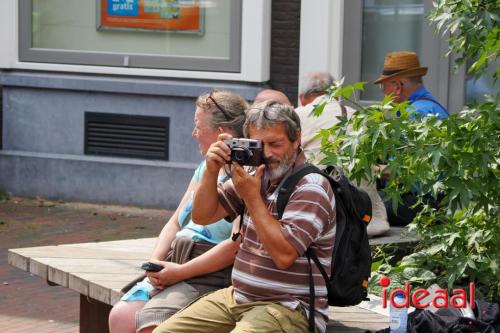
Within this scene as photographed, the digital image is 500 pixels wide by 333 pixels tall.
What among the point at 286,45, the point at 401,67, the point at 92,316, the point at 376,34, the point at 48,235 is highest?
the point at 376,34

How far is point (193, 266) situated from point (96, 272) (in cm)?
85

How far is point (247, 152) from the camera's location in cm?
411

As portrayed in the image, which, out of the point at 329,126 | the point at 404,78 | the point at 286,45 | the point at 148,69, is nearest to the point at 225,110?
the point at 329,126

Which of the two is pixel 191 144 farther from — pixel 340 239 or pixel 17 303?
pixel 340 239

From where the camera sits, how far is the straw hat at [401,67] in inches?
295

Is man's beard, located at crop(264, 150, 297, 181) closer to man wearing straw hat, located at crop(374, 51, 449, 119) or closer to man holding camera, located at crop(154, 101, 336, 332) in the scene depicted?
man holding camera, located at crop(154, 101, 336, 332)

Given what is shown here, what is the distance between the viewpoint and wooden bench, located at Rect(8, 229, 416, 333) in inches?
188

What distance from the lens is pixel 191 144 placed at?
10.6m

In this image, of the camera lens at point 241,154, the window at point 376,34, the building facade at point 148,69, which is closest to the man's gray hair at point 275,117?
the camera lens at point 241,154

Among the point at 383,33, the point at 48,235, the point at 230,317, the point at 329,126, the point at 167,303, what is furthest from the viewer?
the point at 383,33

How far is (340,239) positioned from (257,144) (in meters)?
0.48

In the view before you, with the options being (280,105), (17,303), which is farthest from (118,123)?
(280,105)

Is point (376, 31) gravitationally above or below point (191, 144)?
above

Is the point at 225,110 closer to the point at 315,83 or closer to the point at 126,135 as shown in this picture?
the point at 315,83
